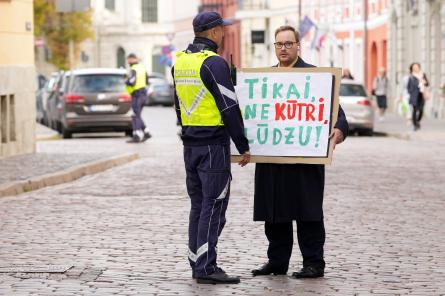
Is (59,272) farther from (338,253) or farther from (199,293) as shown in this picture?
(338,253)

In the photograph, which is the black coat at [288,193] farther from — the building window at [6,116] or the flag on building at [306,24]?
the flag on building at [306,24]

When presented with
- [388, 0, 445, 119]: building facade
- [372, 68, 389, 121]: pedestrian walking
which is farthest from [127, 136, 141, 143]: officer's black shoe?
[372, 68, 389, 121]: pedestrian walking

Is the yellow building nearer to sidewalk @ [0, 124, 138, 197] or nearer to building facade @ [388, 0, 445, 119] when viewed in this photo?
sidewalk @ [0, 124, 138, 197]

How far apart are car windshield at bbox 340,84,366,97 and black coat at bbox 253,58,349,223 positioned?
2811 centimetres

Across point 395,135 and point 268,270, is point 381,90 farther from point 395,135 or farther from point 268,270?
point 268,270

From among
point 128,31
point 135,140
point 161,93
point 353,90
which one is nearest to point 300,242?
point 135,140

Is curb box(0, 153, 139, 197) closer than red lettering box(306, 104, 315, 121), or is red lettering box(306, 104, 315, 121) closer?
red lettering box(306, 104, 315, 121)

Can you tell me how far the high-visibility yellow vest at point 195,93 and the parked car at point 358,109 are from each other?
90.1 ft

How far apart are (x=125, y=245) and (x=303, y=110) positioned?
8.17 feet

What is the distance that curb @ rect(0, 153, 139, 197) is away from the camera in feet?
62.6

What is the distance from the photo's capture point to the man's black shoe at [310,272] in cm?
1074

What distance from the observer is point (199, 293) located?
10031 mm

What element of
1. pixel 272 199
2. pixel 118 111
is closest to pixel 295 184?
pixel 272 199

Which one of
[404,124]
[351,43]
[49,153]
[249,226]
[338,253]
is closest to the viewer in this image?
[338,253]
